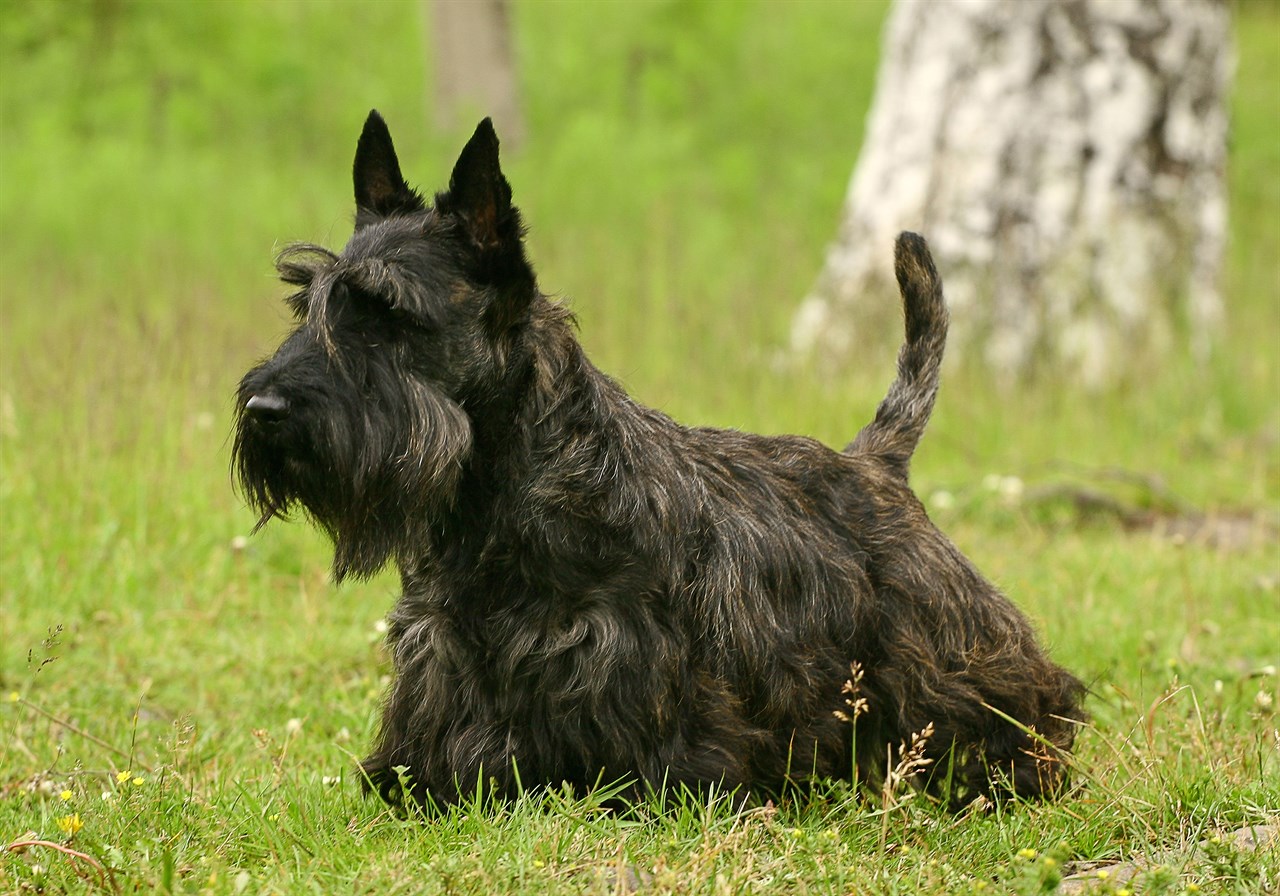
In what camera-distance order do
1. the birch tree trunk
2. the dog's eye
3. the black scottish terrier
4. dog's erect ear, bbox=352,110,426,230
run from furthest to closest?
the birch tree trunk < dog's erect ear, bbox=352,110,426,230 < the dog's eye < the black scottish terrier

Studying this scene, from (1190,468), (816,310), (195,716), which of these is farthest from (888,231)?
(195,716)

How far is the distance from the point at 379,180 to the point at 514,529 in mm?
908

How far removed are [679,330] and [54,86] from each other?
7.82m

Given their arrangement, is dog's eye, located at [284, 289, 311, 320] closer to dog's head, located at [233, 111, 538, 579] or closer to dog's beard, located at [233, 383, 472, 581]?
dog's head, located at [233, 111, 538, 579]

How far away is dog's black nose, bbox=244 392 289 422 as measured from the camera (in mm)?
3004

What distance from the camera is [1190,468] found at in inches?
294

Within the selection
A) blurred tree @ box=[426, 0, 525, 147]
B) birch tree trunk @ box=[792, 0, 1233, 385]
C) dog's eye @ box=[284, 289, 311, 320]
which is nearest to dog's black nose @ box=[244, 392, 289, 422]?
dog's eye @ box=[284, 289, 311, 320]

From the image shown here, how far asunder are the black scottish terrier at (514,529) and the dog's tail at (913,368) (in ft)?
2.10

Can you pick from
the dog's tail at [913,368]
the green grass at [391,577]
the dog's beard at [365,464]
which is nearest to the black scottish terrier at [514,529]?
the dog's beard at [365,464]

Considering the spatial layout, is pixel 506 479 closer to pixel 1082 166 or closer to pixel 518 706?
pixel 518 706

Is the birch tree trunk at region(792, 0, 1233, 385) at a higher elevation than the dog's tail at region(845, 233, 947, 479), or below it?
higher

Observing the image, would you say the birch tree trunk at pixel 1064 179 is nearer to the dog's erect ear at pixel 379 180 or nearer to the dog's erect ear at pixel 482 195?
the dog's erect ear at pixel 379 180

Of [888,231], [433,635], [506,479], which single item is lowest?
[433,635]

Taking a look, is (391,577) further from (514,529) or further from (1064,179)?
(1064,179)
